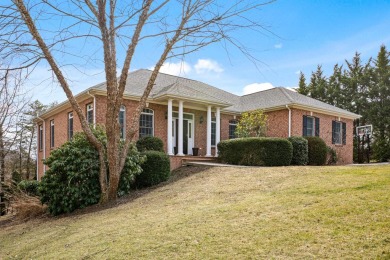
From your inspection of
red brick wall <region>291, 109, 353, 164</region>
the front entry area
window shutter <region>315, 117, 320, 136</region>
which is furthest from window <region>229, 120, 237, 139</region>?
window shutter <region>315, 117, 320, 136</region>

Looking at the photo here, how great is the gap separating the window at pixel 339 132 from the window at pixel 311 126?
76.3 inches

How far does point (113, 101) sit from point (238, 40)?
390 centimetres

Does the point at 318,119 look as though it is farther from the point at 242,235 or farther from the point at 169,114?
the point at 242,235

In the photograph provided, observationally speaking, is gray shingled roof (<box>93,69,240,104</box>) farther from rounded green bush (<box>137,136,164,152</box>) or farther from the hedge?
the hedge

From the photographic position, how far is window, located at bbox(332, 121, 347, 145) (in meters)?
21.0

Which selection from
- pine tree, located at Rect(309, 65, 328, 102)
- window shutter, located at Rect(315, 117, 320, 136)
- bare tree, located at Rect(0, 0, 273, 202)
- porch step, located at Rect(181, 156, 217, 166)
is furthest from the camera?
pine tree, located at Rect(309, 65, 328, 102)

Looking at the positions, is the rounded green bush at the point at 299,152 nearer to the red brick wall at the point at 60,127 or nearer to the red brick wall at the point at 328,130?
the red brick wall at the point at 328,130

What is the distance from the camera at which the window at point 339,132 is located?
69.0 ft

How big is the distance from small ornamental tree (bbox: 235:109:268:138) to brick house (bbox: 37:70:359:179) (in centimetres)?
113

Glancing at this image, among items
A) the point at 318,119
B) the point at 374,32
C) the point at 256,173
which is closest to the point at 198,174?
the point at 256,173

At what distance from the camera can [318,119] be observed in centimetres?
1988

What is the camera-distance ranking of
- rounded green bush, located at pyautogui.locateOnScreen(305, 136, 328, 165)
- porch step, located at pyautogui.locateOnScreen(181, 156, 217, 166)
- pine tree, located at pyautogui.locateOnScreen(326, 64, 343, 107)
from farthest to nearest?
pine tree, located at pyautogui.locateOnScreen(326, 64, 343, 107) → rounded green bush, located at pyautogui.locateOnScreen(305, 136, 328, 165) → porch step, located at pyautogui.locateOnScreen(181, 156, 217, 166)

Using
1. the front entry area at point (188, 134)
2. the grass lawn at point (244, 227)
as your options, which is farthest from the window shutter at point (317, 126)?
the grass lawn at point (244, 227)

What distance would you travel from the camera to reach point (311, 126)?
19.5 m
